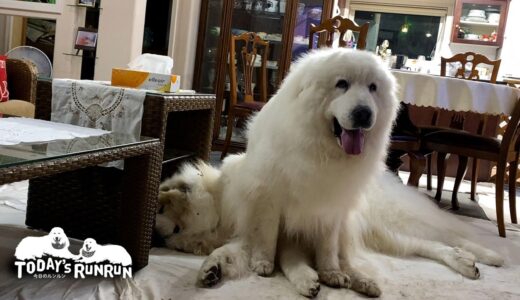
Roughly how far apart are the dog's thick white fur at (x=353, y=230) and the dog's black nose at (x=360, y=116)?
20.7 inches

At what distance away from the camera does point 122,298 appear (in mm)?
1327

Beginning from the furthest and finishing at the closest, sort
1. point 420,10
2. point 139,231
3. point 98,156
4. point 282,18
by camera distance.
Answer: point 420,10 → point 282,18 → point 139,231 → point 98,156

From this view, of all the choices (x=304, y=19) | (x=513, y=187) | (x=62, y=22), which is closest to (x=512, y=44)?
(x=304, y=19)

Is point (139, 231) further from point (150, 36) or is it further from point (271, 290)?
point (150, 36)

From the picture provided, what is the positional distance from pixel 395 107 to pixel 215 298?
34.9 inches

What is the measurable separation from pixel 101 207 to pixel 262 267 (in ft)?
2.08

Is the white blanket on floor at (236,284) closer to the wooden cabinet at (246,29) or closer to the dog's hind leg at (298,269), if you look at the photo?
the dog's hind leg at (298,269)

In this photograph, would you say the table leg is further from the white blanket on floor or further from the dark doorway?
the dark doorway

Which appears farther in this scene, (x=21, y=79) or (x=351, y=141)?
(x=21, y=79)

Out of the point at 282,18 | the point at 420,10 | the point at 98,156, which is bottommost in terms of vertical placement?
the point at 98,156

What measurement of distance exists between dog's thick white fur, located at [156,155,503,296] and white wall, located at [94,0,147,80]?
6.57 ft

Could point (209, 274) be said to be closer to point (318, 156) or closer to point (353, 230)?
point (318, 156)

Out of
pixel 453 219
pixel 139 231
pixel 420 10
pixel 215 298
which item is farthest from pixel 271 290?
pixel 420 10

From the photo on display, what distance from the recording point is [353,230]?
6.04 ft
